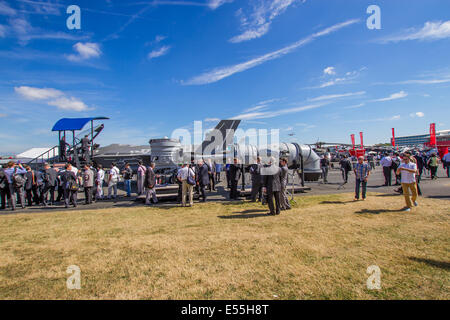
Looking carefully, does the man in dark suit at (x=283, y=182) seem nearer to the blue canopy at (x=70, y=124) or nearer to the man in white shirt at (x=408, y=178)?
the man in white shirt at (x=408, y=178)

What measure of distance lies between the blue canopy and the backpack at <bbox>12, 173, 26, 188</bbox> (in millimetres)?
7355

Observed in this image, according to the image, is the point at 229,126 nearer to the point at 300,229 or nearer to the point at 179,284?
the point at 300,229

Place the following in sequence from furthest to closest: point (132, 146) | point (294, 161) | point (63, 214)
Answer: point (132, 146) → point (294, 161) → point (63, 214)

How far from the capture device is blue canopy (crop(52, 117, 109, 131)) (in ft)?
51.3

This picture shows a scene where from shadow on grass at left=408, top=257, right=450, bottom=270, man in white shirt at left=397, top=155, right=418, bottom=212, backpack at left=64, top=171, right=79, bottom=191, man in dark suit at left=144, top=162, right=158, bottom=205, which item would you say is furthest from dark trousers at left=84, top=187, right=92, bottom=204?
man in white shirt at left=397, top=155, right=418, bottom=212

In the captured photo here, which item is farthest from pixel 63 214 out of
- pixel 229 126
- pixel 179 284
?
pixel 229 126

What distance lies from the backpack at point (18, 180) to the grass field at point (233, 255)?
2.21 m

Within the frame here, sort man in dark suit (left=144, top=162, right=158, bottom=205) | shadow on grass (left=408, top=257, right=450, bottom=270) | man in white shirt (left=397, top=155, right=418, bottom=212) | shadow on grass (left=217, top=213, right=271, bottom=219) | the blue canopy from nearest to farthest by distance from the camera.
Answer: shadow on grass (left=408, top=257, right=450, bottom=270)
shadow on grass (left=217, top=213, right=271, bottom=219)
man in white shirt (left=397, top=155, right=418, bottom=212)
man in dark suit (left=144, top=162, right=158, bottom=205)
the blue canopy

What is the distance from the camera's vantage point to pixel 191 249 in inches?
186

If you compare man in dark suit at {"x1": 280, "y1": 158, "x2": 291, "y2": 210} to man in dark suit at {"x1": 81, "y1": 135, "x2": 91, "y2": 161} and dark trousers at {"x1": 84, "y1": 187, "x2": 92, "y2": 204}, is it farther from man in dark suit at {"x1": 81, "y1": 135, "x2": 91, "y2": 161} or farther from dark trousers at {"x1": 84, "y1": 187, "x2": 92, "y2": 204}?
man in dark suit at {"x1": 81, "y1": 135, "x2": 91, "y2": 161}

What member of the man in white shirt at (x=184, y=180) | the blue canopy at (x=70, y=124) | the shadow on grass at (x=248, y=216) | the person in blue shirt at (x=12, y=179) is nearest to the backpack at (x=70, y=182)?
the person in blue shirt at (x=12, y=179)
